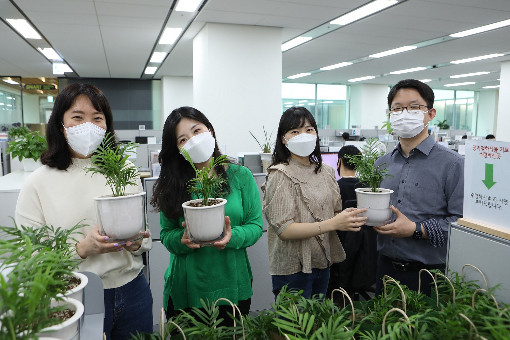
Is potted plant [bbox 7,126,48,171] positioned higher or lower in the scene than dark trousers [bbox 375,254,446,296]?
higher

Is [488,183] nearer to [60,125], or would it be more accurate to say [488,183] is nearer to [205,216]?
[205,216]

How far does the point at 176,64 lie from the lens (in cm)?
913

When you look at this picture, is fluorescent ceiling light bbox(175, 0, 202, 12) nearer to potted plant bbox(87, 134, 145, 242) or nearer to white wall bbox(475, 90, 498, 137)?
potted plant bbox(87, 134, 145, 242)

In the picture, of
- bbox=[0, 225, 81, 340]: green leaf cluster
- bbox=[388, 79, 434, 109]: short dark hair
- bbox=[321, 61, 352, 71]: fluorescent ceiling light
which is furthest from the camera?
bbox=[321, 61, 352, 71]: fluorescent ceiling light

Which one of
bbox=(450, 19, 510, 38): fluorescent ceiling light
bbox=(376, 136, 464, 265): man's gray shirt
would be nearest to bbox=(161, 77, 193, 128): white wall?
bbox=(450, 19, 510, 38): fluorescent ceiling light

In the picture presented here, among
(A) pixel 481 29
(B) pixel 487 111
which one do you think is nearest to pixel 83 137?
(A) pixel 481 29

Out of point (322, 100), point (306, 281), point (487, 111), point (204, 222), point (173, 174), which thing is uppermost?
point (322, 100)

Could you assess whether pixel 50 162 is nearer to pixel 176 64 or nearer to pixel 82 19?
pixel 82 19

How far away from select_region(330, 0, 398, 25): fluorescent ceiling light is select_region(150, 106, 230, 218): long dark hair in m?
4.09

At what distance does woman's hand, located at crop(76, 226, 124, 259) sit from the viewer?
1.08 m

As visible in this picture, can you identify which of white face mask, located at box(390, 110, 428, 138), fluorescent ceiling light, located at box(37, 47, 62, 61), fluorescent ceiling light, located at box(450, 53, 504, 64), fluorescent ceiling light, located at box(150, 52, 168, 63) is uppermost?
fluorescent ceiling light, located at box(450, 53, 504, 64)

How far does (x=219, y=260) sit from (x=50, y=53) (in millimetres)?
8186

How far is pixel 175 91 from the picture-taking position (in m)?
11.2

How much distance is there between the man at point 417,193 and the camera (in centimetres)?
151
